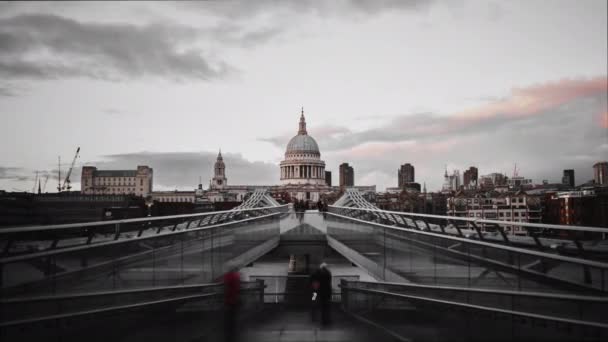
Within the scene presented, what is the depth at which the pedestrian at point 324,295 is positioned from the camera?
33.1ft

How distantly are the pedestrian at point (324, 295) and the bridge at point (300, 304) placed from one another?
269 millimetres

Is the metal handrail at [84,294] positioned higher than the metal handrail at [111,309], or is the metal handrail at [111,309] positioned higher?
the metal handrail at [84,294]

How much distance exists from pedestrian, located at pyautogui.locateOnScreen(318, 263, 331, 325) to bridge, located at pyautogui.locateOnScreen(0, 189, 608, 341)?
→ 0.88ft

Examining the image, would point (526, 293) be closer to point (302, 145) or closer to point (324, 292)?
point (324, 292)

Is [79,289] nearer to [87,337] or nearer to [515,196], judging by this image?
[87,337]

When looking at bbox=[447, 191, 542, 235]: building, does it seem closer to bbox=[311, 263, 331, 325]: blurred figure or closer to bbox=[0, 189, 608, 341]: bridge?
bbox=[0, 189, 608, 341]: bridge

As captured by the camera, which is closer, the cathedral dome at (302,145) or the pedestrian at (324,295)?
the pedestrian at (324,295)

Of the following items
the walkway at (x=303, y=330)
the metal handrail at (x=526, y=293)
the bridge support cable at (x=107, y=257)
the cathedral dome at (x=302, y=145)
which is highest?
the cathedral dome at (x=302, y=145)

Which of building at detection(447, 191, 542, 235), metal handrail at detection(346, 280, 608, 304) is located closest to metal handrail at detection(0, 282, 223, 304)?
metal handrail at detection(346, 280, 608, 304)

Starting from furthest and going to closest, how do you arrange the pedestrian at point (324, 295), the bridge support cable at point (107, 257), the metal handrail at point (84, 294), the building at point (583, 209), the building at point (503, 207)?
1. the building at point (503, 207)
2. the building at point (583, 209)
3. the pedestrian at point (324, 295)
4. the bridge support cable at point (107, 257)
5. the metal handrail at point (84, 294)

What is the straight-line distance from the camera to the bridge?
735 centimetres

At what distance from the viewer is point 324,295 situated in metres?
10.4

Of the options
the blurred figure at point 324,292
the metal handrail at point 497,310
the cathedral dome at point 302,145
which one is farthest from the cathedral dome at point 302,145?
the blurred figure at point 324,292

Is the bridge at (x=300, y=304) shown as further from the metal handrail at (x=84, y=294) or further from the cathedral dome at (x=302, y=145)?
the cathedral dome at (x=302, y=145)
